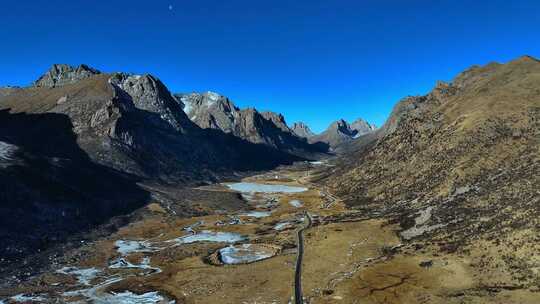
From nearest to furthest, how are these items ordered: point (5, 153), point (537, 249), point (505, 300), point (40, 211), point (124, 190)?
point (505, 300), point (537, 249), point (40, 211), point (5, 153), point (124, 190)

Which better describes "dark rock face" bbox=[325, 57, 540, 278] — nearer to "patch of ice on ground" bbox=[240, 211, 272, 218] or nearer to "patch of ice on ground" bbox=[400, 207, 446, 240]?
"patch of ice on ground" bbox=[400, 207, 446, 240]

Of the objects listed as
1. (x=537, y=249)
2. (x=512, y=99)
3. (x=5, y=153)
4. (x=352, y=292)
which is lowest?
(x=352, y=292)

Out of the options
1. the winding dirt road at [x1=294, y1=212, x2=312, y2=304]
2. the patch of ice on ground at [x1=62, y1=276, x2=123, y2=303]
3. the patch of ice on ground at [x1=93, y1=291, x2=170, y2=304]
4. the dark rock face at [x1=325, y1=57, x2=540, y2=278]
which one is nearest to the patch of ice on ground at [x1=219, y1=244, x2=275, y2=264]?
the winding dirt road at [x1=294, y1=212, x2=312, y2=304]

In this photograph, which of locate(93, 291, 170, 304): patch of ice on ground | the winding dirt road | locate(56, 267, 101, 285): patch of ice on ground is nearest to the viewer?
the winding dirt road

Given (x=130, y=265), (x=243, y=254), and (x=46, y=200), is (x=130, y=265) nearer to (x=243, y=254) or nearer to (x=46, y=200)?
(x=243, y=254)

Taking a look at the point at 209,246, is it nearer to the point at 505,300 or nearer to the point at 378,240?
the point at 378,240

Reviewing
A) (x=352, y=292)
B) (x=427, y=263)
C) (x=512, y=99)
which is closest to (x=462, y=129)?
(x=512, y=99)

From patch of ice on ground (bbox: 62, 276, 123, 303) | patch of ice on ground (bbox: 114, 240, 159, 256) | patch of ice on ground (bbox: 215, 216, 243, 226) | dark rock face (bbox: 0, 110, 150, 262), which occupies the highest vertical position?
dark rock face (bbox: 0, 110, 150, 262)

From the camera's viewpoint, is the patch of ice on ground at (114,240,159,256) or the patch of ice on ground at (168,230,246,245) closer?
the patch of ice on ground at (114,240,159,256)
